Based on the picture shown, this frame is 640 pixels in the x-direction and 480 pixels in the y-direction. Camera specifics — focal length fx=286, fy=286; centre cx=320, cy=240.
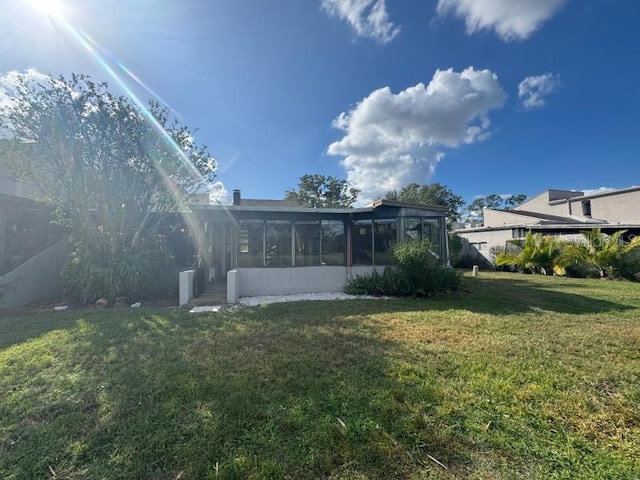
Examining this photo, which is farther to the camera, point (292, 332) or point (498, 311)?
point (498, 311)

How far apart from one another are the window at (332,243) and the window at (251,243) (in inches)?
85.8

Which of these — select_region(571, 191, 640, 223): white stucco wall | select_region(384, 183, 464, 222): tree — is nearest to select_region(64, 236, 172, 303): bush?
select_region(571, 191, 640, 223): white stucco wall

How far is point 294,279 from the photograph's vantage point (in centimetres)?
988

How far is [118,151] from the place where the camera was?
8.61 meters

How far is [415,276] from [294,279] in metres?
3.99

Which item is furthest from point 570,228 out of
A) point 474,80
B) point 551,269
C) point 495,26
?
point 495,26

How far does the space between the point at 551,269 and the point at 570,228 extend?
3429mm

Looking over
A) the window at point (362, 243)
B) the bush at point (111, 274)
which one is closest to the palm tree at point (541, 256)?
the window at point (362, 243)

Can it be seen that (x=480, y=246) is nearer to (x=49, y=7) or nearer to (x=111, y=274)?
(x=111, y=274)

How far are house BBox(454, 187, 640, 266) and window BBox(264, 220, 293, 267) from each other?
15.0 m

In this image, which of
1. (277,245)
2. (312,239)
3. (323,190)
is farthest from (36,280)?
(323,190)

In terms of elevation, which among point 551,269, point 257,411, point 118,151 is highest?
point 118,151

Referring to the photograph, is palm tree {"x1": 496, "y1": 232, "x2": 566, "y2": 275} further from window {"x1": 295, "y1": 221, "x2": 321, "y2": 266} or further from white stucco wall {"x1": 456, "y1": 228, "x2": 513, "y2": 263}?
window {"x1": 295, "y1": 221, "x2": 321, "y2": 266}

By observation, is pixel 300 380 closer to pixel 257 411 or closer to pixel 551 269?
pixel 257 411
